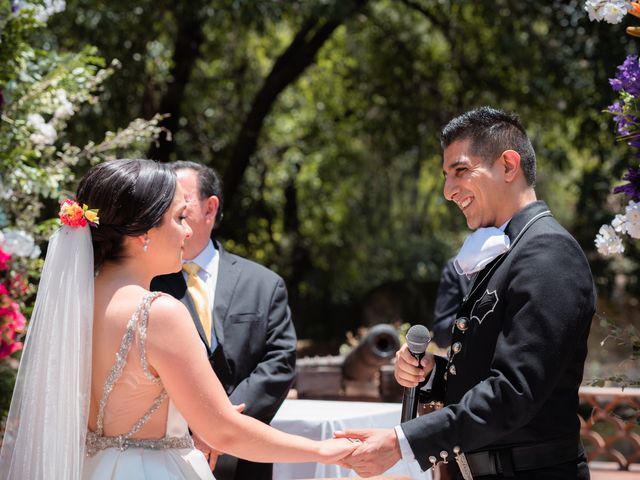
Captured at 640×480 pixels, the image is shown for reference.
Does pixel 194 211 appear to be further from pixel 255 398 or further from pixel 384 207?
pixel 384 207

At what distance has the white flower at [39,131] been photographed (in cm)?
534

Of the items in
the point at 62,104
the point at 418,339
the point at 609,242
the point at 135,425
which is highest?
the point at 62,104

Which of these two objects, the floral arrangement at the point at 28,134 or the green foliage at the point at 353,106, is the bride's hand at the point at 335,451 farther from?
the green foliage at the point at 353,106

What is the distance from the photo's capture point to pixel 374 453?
2988 millimetres

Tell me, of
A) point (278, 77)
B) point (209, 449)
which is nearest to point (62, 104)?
point (209, 449)

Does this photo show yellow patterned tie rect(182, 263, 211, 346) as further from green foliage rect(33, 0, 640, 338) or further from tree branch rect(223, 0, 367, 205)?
tree branch rect(223, 0, 367, 205)

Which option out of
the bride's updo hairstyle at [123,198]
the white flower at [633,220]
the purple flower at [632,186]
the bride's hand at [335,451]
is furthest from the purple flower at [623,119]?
the bride's updo hairstyle at [123,198]

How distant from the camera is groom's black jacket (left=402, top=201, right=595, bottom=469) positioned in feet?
8.84

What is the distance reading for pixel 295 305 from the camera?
15164mm

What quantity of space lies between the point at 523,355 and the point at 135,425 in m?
1.32

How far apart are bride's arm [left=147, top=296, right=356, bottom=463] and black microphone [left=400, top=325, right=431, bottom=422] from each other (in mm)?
551

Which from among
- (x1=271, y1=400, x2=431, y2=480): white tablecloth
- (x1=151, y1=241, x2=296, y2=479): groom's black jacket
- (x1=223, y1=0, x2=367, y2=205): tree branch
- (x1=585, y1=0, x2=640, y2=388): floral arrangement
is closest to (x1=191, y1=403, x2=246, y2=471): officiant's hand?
(x1=151, y1=241, x2=296, y2=479): groom's black jacket

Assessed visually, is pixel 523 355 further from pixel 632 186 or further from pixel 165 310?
pixel 165 310

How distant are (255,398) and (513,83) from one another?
941cm
